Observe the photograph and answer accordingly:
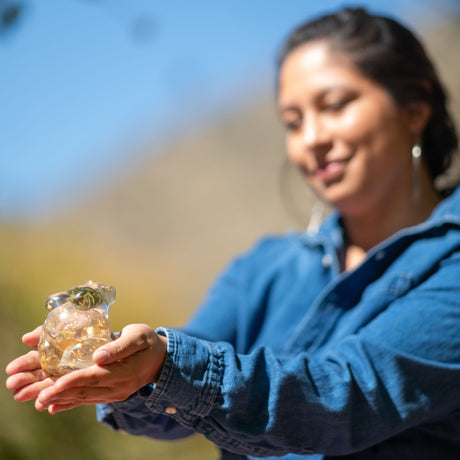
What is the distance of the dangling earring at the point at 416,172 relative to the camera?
1669 mm

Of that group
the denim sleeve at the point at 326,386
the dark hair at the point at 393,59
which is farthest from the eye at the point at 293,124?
the denim sleeve at the point at 326,386

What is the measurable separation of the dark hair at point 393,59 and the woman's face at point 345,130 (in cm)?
4

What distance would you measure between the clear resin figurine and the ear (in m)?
1.06

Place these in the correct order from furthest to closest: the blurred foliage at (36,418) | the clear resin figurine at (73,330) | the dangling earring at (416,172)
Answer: the blurred foliage at (36,418)
the dangling earring at (416,172)
the clear resin figurine at (73,330)

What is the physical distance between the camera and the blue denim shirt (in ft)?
3.37

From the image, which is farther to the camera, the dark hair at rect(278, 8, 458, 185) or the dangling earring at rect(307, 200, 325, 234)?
the dangling earring at rect(307, 200, 325, 234)

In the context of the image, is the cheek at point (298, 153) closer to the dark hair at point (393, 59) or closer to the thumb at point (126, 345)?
the dark hair at point (393, 59)

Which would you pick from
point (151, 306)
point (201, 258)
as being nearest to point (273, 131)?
point (201, 258)

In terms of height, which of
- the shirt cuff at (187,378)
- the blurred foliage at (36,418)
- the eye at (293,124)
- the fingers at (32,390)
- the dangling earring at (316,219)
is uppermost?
the eye at (293,124)

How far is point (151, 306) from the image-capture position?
12.6 feet

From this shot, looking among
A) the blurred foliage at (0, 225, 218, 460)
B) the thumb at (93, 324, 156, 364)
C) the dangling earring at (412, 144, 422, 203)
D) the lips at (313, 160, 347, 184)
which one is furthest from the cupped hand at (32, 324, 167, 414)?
the blurred foliage at (0, 225, 218, 460)

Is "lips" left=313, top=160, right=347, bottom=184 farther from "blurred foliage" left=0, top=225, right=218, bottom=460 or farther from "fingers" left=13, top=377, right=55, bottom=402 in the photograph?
"blurred foliage" left=0, top=225, right=218, bottom=460

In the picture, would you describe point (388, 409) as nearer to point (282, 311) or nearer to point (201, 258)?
point (282, 311)

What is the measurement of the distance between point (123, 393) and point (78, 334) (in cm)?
12
